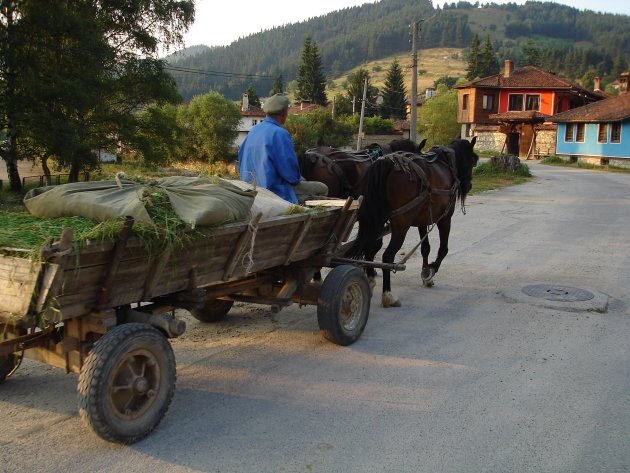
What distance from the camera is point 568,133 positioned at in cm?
4591

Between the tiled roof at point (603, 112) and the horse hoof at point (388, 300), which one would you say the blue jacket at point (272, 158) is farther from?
the tiled roof at point (603, 112)

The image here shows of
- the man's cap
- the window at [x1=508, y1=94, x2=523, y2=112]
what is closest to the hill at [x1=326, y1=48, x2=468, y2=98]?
the window at [x1=508, y1=94, x2=523, y2=112]

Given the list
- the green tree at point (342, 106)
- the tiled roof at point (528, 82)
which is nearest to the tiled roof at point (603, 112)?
the tiled roof at point (528, 82)

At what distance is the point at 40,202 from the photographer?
373 cm

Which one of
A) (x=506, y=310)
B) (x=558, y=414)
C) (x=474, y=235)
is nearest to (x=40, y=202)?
(x=558, y=414)

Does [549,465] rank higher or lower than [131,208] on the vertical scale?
lower

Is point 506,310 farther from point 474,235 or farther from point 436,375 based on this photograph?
point 474,235

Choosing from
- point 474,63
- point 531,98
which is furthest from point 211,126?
point 474,63

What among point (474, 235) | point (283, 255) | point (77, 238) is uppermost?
point (77, 238)

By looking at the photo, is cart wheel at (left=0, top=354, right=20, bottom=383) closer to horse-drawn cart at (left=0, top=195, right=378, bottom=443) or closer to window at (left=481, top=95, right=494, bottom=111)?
horse-drawn cart at (left=0, top=195, right=378, bottom=443)

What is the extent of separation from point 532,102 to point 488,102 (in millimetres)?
3869

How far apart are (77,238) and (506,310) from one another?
5042 mm

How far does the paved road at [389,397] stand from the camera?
3.53 meters

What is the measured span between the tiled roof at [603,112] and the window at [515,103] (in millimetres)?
9118
